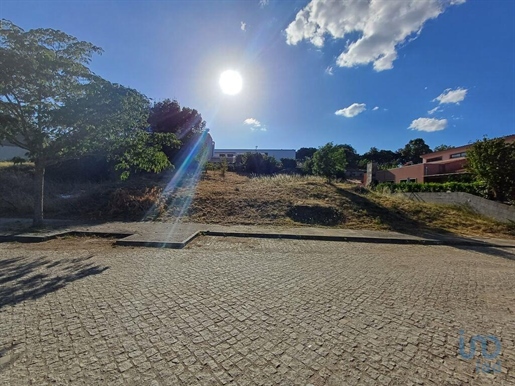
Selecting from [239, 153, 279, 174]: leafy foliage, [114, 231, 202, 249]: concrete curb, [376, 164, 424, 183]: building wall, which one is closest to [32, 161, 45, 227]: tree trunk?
[114, 231, 202, 249]: concrete curb

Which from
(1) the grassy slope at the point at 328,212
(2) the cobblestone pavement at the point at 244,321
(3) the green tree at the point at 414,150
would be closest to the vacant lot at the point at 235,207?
(1) the grassy slope at the point at 328,212

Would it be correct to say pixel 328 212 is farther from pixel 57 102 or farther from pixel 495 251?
pixel 57 102

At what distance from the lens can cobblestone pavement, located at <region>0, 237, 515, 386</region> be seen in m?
2.14

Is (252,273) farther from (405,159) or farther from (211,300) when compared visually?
(405,159)

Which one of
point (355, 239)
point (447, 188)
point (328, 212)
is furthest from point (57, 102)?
point (447, 188)

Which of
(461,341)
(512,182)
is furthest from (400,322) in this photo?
(512,182)

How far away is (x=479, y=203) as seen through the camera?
13977 millimetres

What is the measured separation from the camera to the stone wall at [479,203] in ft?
40.7

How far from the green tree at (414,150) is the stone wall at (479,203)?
55.4 m

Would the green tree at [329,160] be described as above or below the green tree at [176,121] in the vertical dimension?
below

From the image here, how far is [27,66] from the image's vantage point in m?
6.91

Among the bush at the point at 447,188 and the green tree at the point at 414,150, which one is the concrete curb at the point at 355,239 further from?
the green tree at the point at 414,150

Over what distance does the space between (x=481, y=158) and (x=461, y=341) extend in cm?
1551

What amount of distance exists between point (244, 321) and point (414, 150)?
7676 cm
